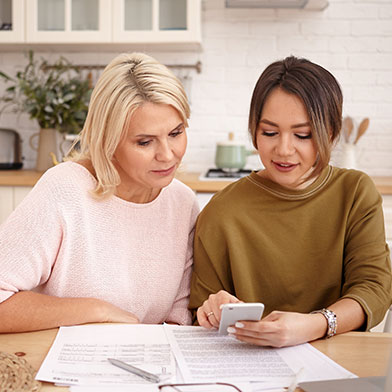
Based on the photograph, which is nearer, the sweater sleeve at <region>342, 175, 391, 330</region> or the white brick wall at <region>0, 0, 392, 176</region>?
the sweater sleeve at <region>342, 175, 391, 330</region>

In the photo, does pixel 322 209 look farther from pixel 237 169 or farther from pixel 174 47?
pixel 174 47

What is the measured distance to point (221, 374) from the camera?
3.02 feet

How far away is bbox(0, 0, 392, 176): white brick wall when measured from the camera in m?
3.21

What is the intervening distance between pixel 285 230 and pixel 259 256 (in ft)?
0.30

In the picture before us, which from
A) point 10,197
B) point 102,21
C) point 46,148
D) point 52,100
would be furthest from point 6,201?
point 102,21

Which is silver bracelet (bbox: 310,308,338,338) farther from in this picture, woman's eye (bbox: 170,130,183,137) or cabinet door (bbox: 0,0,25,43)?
cabinet door (bbox: 0,0,25,43)

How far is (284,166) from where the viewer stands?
4.45 feet

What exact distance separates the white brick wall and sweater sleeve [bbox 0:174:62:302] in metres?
2.12

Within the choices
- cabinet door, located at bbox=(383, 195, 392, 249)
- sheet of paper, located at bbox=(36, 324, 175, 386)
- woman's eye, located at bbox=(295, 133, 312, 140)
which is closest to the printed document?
sheet of paper, located at bbox=(36, 324, 175, 386)

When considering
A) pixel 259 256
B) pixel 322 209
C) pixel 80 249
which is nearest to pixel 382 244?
pixel 322 209

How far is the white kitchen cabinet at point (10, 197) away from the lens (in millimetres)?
2838

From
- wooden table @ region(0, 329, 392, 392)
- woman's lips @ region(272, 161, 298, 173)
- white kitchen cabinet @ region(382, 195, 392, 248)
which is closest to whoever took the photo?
wooden table @ region(0, 329, 392, 392)

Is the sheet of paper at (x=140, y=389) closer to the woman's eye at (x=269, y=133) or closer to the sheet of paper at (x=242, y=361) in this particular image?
the sheet of paper at (x=242, y=361)

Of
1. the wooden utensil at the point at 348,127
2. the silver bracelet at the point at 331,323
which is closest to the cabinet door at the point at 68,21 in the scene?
the wooden utensil at the point at 348,127
